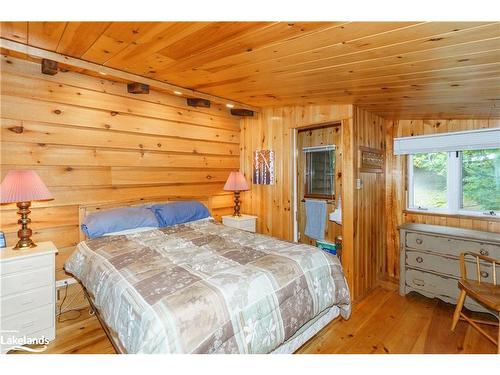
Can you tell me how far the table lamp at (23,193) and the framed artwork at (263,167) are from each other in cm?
245

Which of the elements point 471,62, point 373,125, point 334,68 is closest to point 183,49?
point 334,68

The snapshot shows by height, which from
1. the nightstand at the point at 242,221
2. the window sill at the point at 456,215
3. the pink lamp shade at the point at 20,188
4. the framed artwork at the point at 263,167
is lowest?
the nightstand at the point at 242,221

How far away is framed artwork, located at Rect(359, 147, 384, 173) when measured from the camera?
2.98 metres

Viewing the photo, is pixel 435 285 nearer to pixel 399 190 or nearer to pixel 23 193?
pixel 399 190

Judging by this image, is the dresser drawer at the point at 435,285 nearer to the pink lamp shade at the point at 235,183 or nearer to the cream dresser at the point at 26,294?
the pink lamp shade at the point at 235,183

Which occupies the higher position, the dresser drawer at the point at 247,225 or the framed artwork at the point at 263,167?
the framed artwork at the point at 263,167

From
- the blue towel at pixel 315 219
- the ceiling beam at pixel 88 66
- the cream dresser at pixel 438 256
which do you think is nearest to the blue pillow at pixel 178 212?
the ceiling beam at pixel 88 66

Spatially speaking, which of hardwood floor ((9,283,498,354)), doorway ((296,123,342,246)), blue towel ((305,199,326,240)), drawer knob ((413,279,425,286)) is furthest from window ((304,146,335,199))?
hardwood floor ((9,283,498,354))

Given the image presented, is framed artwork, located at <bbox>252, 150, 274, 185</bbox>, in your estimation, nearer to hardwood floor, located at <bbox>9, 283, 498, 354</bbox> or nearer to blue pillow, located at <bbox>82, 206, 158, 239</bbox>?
blue pillow, located at <bbox>82, 206, 158, 239</bbox>

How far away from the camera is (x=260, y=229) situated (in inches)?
153

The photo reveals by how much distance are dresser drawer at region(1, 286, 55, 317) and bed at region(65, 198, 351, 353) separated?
246mm

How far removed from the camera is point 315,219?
13.2ft

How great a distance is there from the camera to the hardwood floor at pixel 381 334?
6.76 feet

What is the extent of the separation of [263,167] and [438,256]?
7.42 ft
